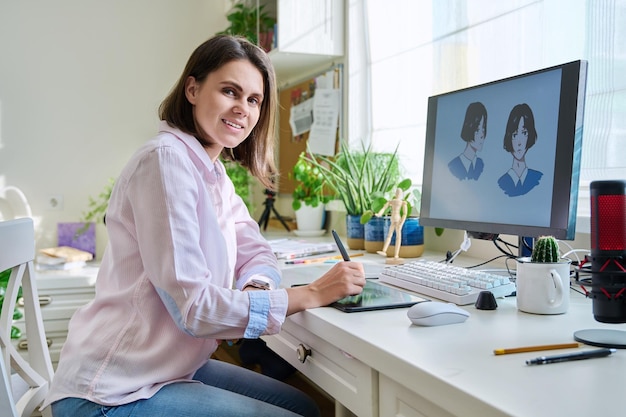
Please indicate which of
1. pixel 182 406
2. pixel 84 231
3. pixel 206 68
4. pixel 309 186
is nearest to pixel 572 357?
pixel 182 406

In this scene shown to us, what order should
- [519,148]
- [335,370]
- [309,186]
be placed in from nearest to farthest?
[335,370]
[519,148]
[309,186]

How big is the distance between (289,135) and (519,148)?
6.04ft

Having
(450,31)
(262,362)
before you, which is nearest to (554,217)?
(450,31)

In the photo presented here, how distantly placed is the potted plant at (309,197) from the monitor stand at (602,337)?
61.7 inches

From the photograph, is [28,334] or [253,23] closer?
[28,334]

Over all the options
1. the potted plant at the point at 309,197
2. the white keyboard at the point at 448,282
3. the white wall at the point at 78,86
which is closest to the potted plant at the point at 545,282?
the white keyboard at the point at 448,282

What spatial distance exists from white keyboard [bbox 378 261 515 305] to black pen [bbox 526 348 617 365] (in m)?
0.34

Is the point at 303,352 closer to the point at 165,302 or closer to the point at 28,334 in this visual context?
the point at 165,302

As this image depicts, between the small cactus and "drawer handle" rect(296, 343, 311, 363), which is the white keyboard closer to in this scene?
the small cactus

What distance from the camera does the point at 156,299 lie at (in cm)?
105

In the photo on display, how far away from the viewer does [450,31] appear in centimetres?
190

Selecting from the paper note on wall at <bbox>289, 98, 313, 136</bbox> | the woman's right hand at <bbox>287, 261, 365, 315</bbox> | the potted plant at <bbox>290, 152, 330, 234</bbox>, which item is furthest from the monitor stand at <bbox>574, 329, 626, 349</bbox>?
the paper note on wall at <bbox>289, 98, 313, 136</bbox>

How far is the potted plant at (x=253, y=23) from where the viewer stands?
2762 mm

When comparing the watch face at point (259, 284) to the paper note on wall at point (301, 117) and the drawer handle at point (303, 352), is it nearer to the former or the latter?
the drawer handle at point (303, 352)
